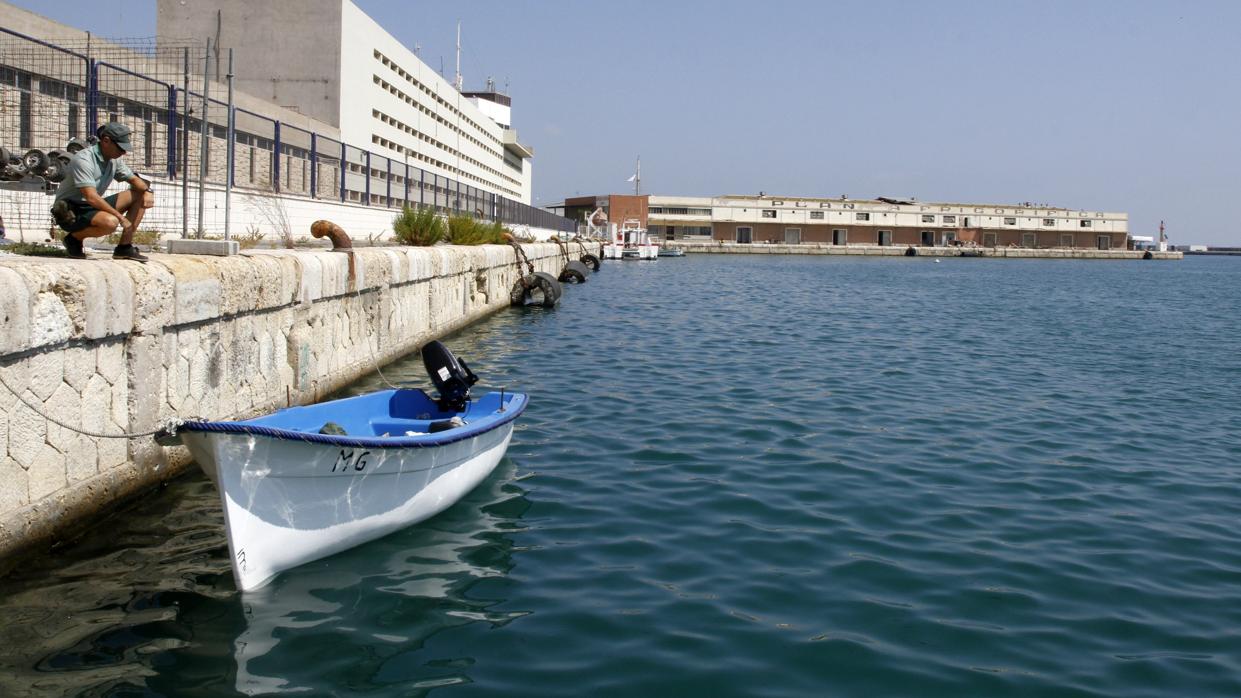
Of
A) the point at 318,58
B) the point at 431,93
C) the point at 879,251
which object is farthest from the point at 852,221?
the point at 318,58

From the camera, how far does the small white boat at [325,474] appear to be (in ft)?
18.9

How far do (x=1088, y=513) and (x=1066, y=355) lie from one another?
39.8 ft

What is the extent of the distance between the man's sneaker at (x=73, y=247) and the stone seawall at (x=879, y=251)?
314ft

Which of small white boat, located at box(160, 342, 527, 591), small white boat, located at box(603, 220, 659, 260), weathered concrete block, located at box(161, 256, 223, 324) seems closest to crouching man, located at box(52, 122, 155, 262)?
weathered concrete block, located at box(161, 256, 223, 324)

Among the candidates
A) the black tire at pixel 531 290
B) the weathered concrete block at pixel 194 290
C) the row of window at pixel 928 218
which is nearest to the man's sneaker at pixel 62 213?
the weathered concrete block at pixel 194 290

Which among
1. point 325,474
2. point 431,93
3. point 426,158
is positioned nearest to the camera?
point 325,474

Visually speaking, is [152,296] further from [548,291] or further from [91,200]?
[548,291]

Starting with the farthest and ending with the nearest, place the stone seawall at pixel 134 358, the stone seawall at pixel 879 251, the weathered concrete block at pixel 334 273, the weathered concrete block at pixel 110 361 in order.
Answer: the stone seawall at pixel 879 251
the weathered concrete block at pixel 334 273
the weathered concrete block at pixel 110 361
the stone seawall at pixel 134 358

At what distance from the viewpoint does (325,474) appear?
624cm

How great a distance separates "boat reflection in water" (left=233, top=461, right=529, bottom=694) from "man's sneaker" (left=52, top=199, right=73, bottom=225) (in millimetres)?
3141

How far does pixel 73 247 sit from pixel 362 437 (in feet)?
9.08

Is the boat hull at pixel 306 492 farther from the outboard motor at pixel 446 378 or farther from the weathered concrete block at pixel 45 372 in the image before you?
the outboard motor at pixel 446 378

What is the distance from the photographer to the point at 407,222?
63.0ft

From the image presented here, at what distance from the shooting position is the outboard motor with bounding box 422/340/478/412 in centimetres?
884
